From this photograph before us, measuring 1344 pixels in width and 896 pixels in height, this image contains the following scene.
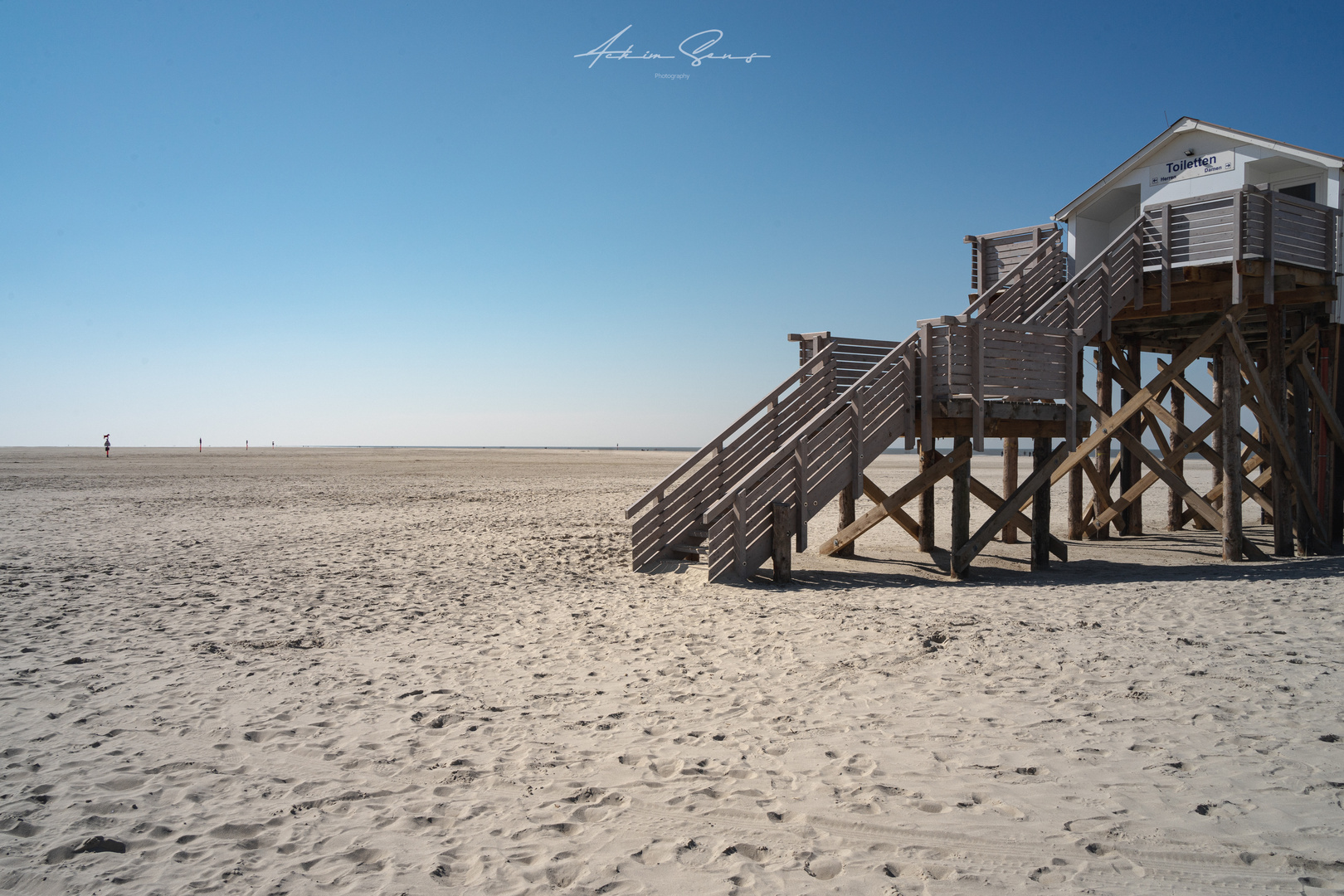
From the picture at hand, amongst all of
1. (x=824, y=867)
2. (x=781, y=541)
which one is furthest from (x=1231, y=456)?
(x=824, y=867)

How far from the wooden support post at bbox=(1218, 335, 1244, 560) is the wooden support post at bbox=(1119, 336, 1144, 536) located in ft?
8.39

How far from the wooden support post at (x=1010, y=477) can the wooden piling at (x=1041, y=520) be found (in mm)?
1807

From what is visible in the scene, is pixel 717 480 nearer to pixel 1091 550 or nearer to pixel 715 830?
pixel 1091 550

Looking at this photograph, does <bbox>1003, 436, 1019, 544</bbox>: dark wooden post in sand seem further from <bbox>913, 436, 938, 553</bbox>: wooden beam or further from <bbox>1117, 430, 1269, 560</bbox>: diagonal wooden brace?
<bbox>1117, 430, 1269, 560</bbox>: diagonal wooden brace

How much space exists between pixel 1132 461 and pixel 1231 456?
205 inches

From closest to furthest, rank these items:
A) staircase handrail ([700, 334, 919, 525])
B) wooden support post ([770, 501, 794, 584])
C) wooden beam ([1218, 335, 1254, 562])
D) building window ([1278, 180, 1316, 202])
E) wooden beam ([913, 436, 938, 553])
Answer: staircase handrail ([700, 334, 919, 525]), wooden support post ([770, 501, 794, 584]), wooden beam ([1218, 335, 1254, 562]), building window ([1278, 180, 1316, 202]), wooden beam ([913, 436, 938, 553])

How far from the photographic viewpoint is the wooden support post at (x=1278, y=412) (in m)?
11.8

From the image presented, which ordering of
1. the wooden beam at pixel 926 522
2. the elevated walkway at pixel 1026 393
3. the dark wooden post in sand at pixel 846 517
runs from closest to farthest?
the elevated walkway at pixel 1026 393 → the dark wooden post in sand at pixel 846 517 → the wooden beam at pixel 926 522

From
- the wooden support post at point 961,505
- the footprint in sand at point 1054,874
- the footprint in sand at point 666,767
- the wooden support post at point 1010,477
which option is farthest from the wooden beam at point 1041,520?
the footprint in sand at point 1054,874

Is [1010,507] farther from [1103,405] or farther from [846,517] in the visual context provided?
[1103,405]

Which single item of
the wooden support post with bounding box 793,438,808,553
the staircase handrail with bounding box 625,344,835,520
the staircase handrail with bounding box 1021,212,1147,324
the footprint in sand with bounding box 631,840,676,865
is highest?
the staircase handrail with bounding box 1021,212,1147,324

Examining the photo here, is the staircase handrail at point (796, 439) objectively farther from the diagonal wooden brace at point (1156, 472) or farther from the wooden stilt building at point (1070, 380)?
the diagonal wooden brace at point (1156, 472)

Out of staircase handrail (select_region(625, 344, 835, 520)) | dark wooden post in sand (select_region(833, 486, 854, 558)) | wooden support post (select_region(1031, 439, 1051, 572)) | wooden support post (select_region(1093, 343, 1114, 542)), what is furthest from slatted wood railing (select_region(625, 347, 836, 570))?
wooden support post (select_region(1093, 343, 1114, 542))

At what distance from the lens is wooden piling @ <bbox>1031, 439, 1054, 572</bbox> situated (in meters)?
11.1
